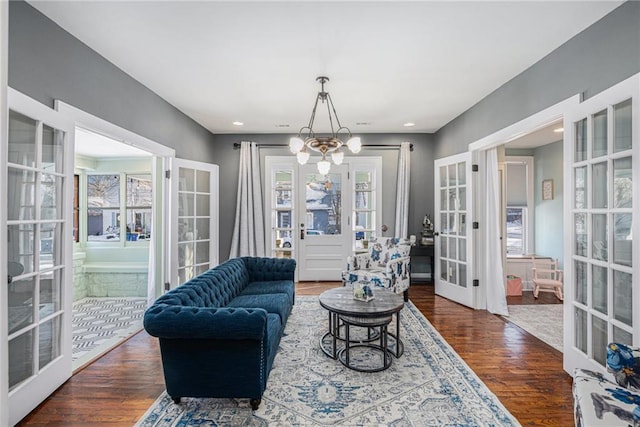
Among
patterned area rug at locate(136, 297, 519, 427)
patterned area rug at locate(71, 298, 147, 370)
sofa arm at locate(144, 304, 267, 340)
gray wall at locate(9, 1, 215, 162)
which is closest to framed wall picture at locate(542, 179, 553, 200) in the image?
patterned area rug at locate(136, 297, 519, 427)

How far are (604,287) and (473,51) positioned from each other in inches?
82.1

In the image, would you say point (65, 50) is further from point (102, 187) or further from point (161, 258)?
point (102, 187)

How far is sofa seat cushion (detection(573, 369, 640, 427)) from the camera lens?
120cm

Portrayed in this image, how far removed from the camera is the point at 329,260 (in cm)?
533

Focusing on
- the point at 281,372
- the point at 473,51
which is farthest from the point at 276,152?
the point at 281,372

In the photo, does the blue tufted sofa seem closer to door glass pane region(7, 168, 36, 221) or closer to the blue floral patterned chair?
door glass pane region(7, 168, 36, 221)

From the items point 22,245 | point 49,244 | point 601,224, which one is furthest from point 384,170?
point 22,245

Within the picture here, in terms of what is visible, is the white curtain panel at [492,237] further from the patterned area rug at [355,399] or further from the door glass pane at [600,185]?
the door glass pane at [600,185]

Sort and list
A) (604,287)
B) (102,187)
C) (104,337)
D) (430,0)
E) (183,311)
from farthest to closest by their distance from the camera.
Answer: (102,187) < (104,337) < (604,287) < (430,0) < (183,311)

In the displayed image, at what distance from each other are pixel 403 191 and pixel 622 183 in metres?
3.25

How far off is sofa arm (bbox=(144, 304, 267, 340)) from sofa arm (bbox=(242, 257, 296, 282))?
1.91 metres

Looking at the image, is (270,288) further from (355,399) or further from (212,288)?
(355,399)

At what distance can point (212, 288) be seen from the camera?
256 cm

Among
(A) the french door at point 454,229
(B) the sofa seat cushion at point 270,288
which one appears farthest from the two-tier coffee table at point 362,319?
(A) the french door at point 454,229
